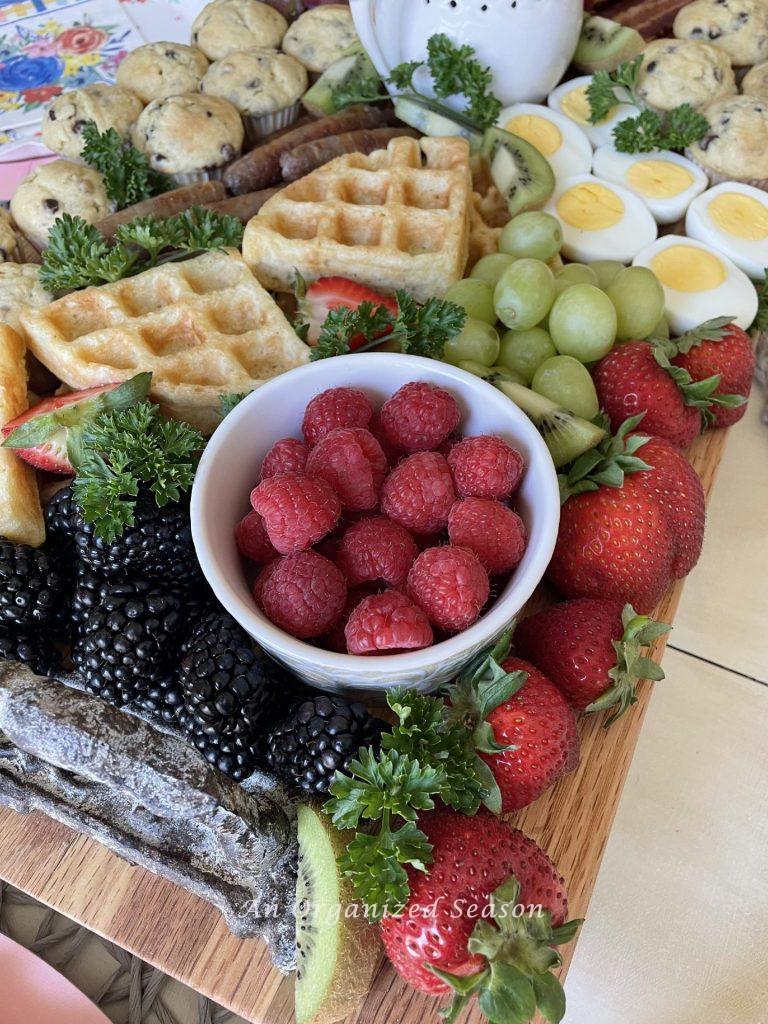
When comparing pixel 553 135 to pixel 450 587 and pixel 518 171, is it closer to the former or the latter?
pixel 518 171

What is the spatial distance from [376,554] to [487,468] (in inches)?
6.3

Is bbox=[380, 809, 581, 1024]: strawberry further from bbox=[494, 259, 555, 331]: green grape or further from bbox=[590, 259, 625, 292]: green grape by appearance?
bbox=[590, 259, 625, 292]: green grape

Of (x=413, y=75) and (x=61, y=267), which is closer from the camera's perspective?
(x=61, y=267)

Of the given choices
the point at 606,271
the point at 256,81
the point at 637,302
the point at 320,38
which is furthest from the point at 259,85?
the point at 637,302

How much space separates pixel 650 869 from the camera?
136 cm

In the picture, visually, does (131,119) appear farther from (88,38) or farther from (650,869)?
(650,869)

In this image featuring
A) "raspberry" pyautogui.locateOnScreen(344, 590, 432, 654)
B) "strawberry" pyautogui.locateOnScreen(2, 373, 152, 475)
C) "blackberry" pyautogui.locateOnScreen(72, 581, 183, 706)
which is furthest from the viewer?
"strawberry" pyautogui.locateOnScreen(2, 373, 152, 475)

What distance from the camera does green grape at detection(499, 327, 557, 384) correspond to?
4.02ft

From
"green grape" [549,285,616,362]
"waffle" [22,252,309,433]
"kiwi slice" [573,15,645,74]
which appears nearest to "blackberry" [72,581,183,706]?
"waffle" [22,252,309,433]

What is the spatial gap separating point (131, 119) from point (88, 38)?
823 mm

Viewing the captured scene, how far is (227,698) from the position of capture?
873 millimetres

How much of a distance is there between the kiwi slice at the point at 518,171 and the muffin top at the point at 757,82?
0.50m

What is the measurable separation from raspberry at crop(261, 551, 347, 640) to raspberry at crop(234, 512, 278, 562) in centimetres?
7

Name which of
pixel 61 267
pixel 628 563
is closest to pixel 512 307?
pixel 628 563
